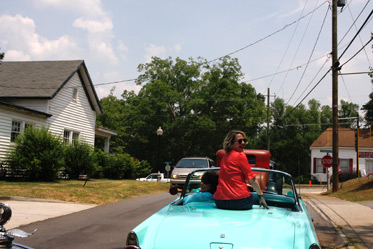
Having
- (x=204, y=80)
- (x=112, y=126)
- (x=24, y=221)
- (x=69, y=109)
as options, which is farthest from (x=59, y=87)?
(x=204, y=80)

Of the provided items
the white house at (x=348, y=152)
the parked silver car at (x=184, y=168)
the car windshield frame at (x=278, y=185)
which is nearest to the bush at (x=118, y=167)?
the parked silver car at (x=184, y=168)

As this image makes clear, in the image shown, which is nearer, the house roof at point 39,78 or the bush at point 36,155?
the bush at point 36,155

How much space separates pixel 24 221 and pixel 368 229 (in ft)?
25.2

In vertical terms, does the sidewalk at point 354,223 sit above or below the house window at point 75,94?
below

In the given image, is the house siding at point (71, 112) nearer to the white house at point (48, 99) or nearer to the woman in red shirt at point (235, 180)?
the white house at point (48, 99)

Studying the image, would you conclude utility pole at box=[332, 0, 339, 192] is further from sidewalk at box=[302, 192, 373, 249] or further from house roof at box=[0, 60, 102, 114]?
house roof at box=[0, 60, 102, 114]

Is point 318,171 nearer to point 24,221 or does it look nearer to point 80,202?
point 80,202

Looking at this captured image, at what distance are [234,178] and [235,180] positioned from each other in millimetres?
26

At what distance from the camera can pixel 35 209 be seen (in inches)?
437

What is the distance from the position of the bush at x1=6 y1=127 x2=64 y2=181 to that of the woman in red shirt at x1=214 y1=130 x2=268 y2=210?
1583 centimetres

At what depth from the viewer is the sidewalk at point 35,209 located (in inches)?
368

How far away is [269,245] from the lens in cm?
345

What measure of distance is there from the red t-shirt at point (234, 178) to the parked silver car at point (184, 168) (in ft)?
46.3

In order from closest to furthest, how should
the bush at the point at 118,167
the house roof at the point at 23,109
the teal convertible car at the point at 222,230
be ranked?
the teal convertible car at the point at 222,230
the house roof at the point at 23,109
the bush at the point at 118,167
